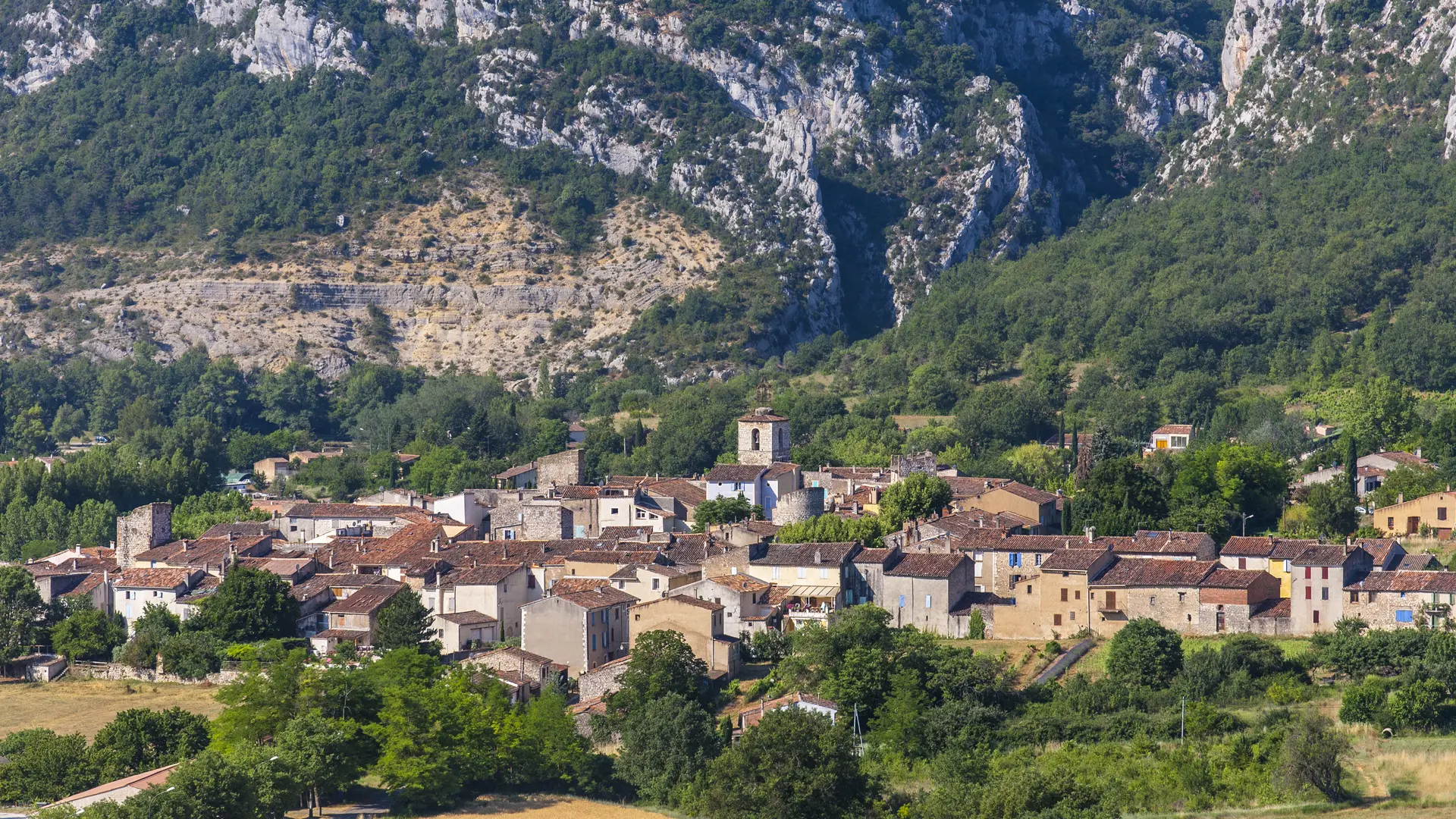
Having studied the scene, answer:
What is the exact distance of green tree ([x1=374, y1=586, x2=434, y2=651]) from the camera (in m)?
62.6

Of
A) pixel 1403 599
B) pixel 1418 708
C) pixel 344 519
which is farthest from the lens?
pixel 344 519

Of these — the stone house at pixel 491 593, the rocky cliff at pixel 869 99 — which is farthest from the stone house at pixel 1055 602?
the rocky cliff at pixel 869 99

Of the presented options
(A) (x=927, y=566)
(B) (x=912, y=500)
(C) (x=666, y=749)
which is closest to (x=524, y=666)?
(C) (x=666, y=749)

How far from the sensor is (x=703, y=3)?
154m

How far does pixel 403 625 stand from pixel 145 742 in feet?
34.7

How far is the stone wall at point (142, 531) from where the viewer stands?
79.4 meters

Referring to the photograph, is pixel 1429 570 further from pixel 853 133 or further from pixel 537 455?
pixel 853 133

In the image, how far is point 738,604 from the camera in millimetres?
63062

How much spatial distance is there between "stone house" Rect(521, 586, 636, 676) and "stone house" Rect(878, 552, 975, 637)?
774cm

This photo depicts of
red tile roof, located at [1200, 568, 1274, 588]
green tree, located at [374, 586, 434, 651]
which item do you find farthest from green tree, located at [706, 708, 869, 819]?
green tree, located at [374, 586, 434, 651]

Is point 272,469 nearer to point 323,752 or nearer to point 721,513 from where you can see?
point 721,513

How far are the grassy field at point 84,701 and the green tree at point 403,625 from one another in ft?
16.3

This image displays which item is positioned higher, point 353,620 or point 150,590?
point 150,590

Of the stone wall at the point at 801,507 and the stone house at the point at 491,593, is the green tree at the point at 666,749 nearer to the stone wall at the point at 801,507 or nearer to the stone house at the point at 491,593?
the stone house at the point at 491,593
